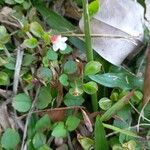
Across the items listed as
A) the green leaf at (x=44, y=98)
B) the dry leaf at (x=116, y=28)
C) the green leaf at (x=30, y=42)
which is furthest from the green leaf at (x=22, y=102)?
the dry leaf at (x=116, y=28)

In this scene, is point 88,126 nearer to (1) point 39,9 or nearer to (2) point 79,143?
(2) point 79,143

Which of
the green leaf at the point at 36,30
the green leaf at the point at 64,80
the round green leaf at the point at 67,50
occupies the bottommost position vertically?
the green leaf at the point at 64,80

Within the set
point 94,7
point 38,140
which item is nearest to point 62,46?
point 94,7

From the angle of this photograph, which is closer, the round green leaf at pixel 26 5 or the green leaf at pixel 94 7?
the green leaf at pixel 94 7

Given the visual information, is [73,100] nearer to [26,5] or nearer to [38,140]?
[38,140]

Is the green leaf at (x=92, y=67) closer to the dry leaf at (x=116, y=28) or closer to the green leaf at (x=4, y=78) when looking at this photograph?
the dry leaf at (x=116, y=28)

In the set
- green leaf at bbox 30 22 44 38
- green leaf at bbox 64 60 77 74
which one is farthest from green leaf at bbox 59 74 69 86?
green leaf at bbox 30 22 44 38
